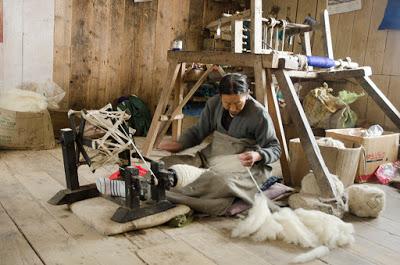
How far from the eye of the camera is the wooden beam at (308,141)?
7.14 ft

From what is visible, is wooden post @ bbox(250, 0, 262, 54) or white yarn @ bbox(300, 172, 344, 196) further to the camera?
wooden post @ bbox(250, 0, 262, 54)

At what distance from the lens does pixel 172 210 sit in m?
1.98

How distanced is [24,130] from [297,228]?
2.52 meters

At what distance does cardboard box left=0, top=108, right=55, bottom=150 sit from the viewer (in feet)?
10.9

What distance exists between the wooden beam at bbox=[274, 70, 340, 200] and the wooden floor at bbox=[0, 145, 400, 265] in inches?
9.4

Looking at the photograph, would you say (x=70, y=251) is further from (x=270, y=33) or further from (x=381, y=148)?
(x=381, y=148)

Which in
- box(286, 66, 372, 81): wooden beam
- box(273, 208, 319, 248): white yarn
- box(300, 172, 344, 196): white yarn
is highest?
box(286, 66, 372, 81): wooden beam

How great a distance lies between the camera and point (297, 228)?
1.84 metres

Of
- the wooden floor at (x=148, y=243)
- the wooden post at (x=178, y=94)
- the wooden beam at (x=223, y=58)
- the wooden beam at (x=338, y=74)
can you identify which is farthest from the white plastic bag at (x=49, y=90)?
the wooden beam at (x=338, y=74)

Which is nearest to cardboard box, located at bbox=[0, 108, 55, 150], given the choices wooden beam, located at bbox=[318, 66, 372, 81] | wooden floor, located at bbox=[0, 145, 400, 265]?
wooden floor, located at bbox=[0, 145, 400, 265]

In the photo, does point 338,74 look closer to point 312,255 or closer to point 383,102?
point 383,102

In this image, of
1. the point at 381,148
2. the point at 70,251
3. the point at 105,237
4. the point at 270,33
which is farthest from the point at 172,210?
the point at 381,148

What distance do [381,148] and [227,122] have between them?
1.29 metres

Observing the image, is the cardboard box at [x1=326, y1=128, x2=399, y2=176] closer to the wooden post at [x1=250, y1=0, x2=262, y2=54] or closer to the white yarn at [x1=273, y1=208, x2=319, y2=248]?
the wooden post at [x1=250, y1=0, x2=262, y2=54]
